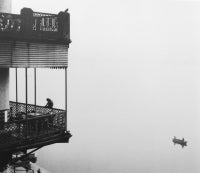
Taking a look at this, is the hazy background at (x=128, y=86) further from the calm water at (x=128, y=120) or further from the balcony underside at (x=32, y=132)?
the balcony underside at (x=32, y=132)

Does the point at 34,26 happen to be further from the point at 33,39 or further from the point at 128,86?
the point at 128,86

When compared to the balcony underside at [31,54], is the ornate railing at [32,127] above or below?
below

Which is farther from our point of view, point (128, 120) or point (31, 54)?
point (128, 120)

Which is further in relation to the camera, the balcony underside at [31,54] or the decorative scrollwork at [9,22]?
the balcony underside at [31,54]

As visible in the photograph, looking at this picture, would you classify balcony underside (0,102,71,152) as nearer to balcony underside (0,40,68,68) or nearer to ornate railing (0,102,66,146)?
ornate railing (0,102,66,146)

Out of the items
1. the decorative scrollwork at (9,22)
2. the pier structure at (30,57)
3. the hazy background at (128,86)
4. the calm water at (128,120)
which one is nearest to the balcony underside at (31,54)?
the pier structure at (30,57)

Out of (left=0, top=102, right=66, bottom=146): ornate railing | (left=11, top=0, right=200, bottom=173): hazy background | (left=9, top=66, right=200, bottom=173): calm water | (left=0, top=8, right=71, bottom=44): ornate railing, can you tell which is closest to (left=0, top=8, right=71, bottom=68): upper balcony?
(left=0, top=8, right=71, bottom=44): ornate railing

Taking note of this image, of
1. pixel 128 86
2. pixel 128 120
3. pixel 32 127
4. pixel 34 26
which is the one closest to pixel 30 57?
pixel 34 26
